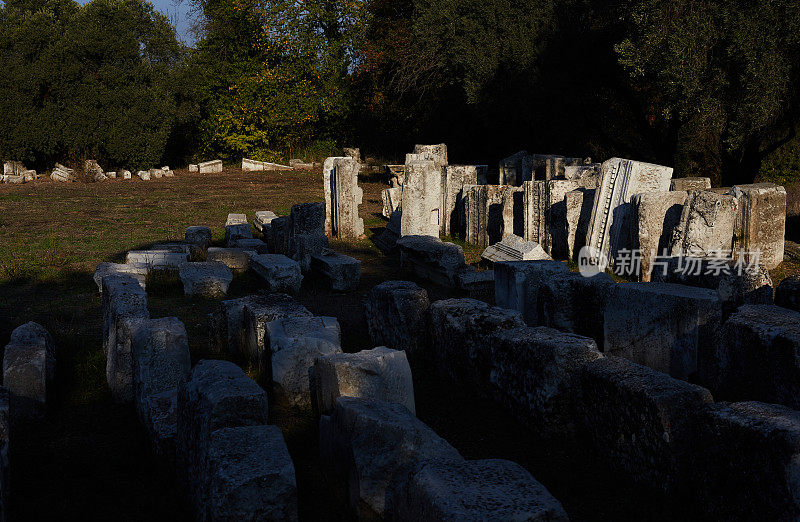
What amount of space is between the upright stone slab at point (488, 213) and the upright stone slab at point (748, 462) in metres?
7.89

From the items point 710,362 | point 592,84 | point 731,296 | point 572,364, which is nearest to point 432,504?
point 572,364

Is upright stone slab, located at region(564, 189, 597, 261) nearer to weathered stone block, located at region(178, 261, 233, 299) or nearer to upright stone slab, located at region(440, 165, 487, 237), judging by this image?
upright stone slab, located at region(440, 165, 487, 237)

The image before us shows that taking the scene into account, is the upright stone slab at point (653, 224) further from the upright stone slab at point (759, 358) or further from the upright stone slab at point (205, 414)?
the upright stone slab at point (205, 414)

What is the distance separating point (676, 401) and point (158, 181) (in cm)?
2225

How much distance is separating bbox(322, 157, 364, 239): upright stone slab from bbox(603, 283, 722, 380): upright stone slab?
295 inches

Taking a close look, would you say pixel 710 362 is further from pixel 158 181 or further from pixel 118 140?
pixel 118 140

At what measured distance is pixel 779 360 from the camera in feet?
13.9

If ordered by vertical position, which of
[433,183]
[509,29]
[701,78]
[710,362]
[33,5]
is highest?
[33,5]

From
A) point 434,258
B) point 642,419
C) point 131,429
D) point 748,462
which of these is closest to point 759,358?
point 642,419

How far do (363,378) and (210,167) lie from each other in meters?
23.1

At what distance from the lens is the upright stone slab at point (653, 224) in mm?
8664

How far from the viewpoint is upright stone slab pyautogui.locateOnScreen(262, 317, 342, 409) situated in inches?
196

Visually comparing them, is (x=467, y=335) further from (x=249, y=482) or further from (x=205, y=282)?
(x=205, y=282)

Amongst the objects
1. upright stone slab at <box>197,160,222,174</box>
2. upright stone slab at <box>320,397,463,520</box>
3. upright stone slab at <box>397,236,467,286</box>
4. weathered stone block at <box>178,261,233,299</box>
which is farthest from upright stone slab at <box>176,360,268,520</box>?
upright stone slab at <box>197,160,222,174</box>
